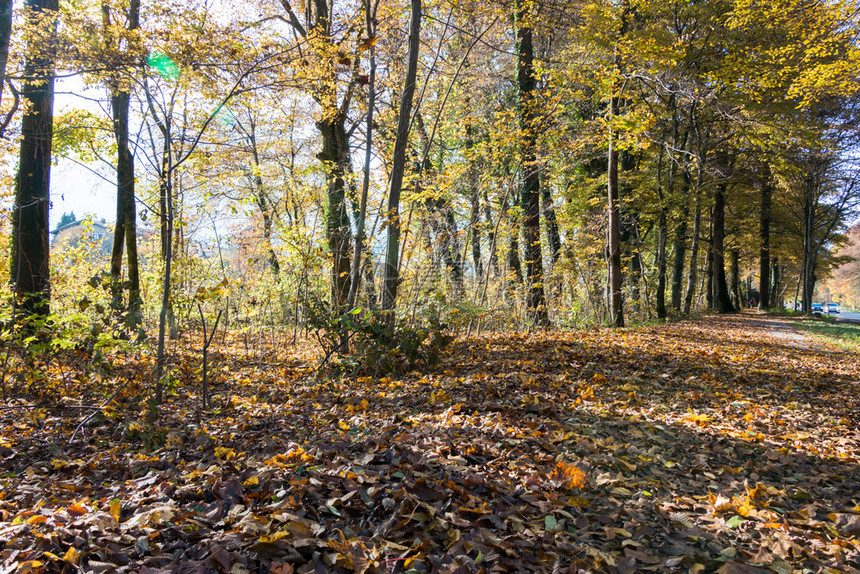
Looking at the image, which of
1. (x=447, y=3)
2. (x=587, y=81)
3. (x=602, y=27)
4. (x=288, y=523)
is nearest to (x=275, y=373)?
(x=288, y=523)

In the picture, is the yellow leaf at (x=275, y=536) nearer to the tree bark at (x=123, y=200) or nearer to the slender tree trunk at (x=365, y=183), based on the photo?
the slender tree trunk at (x=365, y=183)

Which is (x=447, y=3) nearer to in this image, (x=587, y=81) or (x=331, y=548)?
(x=587, y=81)

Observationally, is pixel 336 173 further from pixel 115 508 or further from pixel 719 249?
pixel 719 249

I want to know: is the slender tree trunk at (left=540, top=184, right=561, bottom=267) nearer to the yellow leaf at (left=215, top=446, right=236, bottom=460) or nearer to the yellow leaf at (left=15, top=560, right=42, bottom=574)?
the yellow leaf at (left=215, top=446, right=236, bottom=460)

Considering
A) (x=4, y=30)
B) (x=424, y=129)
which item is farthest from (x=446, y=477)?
(x=424, y=129)

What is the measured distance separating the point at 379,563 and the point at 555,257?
32.3ft

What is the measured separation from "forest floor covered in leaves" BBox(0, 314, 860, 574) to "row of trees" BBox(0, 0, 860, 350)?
1214 mm

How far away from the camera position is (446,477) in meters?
2.40

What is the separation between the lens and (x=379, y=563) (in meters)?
1.72

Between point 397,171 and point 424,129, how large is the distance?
8175 mm

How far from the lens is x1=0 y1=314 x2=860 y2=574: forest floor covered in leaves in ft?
5.98

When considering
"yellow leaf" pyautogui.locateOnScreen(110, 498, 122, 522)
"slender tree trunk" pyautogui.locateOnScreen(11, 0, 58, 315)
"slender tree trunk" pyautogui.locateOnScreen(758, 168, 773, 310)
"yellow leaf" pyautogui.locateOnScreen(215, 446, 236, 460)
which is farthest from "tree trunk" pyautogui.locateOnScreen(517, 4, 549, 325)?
"slender tree trunk" pyautogui.locateOnScreen(758, 168, 773, 310)

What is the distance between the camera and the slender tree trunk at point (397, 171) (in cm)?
577

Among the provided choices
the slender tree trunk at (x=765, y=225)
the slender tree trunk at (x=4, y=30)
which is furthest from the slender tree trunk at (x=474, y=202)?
the slender tree trunk at (x=765, y=225)
